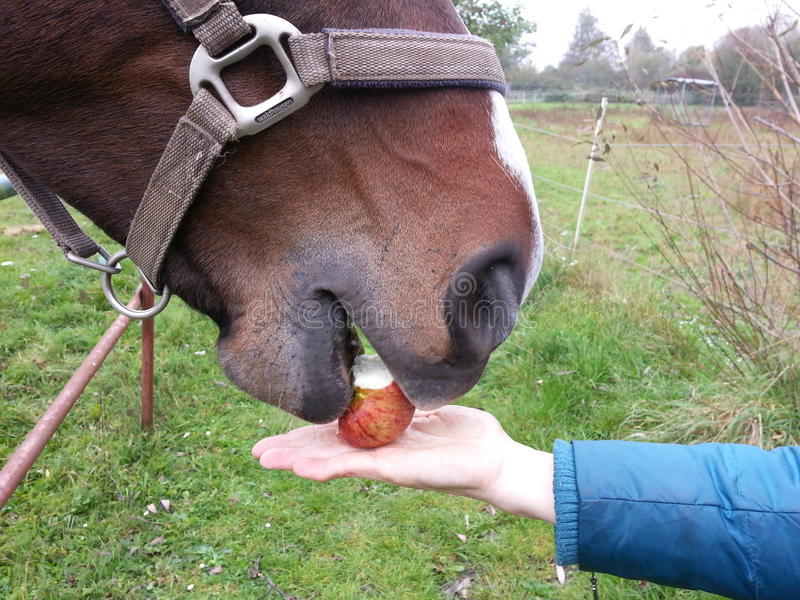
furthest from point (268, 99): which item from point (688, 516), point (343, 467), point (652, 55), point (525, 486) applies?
point (652, 55)

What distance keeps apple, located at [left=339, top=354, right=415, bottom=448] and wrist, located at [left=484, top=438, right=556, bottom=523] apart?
0.31m

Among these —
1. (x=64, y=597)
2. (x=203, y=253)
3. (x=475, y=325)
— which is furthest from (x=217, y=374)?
(x=475, y=325)

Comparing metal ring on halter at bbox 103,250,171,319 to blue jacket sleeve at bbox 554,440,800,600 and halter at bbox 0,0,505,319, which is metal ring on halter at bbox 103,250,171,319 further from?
blue jacket sleeve at bbox 554,440,800,600

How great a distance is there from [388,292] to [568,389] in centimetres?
280

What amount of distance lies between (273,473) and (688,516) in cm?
240

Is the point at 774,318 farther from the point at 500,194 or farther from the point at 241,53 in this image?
the point at 241,53

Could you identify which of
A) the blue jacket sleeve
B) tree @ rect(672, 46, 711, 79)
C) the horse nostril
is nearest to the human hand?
the blue jacket sleeve

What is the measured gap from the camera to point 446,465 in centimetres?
163

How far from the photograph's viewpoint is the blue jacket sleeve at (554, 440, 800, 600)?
4.66ft

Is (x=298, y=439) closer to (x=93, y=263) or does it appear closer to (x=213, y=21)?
(x=93, y=263)

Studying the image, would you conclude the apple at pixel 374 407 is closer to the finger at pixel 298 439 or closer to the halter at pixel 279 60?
the finger at pixel 298 439

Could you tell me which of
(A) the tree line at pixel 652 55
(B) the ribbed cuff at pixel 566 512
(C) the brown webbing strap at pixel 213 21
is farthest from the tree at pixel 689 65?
(C) the brown webbing strap at pixel 213 21

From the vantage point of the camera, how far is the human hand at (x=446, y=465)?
163 cm

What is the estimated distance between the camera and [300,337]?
132 cm
